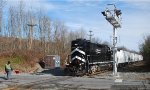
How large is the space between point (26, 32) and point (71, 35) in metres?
32.9

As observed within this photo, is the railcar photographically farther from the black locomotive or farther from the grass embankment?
the grass embankment

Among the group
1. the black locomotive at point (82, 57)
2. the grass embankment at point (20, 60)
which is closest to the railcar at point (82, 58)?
the black locomotive at point (82, 57)

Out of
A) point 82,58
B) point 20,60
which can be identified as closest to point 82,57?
point 82,58

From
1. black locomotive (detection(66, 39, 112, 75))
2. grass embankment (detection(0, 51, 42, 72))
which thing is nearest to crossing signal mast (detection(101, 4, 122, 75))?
black locomotive (detection(66, 39, 112, 75))

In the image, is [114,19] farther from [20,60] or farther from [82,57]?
[20,60]

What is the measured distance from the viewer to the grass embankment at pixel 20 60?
4896cm

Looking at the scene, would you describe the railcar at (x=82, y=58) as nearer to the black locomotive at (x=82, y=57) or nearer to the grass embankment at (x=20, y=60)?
the black locomotive at (x=82, y=57)

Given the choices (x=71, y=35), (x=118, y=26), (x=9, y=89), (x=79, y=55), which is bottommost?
(x=9, y=89)

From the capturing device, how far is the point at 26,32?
77.8 metres

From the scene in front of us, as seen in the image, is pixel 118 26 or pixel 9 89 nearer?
pixel 9 89

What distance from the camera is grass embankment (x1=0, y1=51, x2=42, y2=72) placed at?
49.0 meters

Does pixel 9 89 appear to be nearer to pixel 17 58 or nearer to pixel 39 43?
pixel 17 58

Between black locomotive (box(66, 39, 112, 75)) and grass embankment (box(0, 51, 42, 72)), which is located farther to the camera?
grass embankment (box(0, 51, 42, 72))

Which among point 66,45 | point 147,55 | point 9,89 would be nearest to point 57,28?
point 66,45
